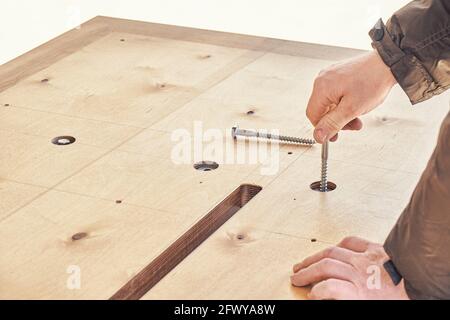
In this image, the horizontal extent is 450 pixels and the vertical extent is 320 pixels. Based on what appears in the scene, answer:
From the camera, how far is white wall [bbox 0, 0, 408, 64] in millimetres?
3914

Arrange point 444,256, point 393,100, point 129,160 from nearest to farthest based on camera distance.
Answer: point 444,256 → point 129,160 → point 393,100

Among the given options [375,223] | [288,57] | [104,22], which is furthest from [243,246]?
[104,22]

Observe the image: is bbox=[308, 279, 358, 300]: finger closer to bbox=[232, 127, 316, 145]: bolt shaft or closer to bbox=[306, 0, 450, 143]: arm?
bbox=[306, 0, 450, 143]: arm

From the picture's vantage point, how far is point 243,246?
5.60ft

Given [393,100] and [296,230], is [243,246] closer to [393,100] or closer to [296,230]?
[296,230]

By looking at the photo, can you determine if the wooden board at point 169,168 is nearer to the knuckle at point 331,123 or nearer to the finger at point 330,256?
the finger at point 330,256

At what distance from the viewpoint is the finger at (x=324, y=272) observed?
5.17ft

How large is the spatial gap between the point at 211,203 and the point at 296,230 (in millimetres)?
189

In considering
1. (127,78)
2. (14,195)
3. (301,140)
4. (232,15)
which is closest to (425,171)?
(301,140)

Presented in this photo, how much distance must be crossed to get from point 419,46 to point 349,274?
470mm

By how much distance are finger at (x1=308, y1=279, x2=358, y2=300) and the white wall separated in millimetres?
2373

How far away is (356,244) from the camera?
1.65 m

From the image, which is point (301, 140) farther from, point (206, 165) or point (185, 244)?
point (185, 244)

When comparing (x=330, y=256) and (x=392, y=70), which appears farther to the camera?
(x=392, y=70)
